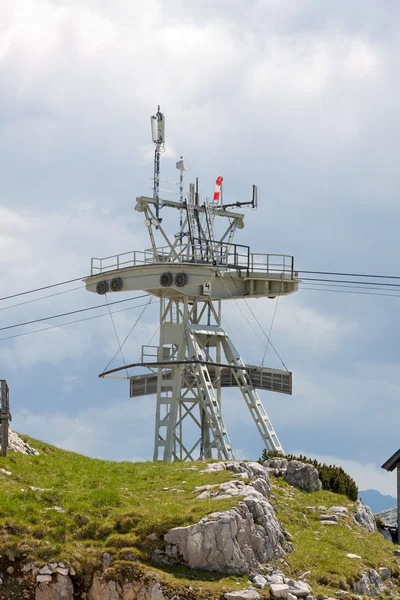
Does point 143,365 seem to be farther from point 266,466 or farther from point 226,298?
point 266,466

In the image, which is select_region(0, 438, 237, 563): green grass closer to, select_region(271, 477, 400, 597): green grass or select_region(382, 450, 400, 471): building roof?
select_region(271, 477, 400, 597): green grass

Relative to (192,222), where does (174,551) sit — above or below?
below

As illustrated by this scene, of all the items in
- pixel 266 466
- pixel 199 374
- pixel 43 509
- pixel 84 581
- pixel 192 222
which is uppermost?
pixel 192 222

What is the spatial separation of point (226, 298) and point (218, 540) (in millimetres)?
23408

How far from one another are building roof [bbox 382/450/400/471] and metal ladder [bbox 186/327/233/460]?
7737mm

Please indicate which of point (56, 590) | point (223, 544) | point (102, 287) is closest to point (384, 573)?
point (223, 544)

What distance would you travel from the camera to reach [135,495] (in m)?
37.2

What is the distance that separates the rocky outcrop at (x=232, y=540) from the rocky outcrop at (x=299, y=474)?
10.1 meters

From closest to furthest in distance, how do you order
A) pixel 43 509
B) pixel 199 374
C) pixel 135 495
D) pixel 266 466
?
pixel 43 509, pixel 135 495, pixel 266 466, pixel 199 374

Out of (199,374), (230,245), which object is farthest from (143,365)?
(230,245)

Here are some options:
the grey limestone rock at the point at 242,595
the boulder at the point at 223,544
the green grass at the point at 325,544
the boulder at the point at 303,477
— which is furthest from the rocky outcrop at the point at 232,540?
the boulder at the point at 303,477

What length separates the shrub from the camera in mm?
47719

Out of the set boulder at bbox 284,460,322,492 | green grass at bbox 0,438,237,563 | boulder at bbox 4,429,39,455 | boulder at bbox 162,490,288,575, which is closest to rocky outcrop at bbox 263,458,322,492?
boulder at bbox 284,460,322,492

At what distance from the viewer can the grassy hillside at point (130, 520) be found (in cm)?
3244
